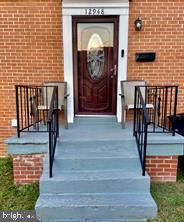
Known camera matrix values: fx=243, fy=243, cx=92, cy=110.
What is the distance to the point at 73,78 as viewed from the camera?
14.9ft

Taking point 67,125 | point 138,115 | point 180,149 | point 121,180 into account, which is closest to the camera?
point 121,180

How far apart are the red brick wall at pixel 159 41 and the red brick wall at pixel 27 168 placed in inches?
88.5

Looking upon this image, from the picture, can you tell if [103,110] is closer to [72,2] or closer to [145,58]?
[145,58]

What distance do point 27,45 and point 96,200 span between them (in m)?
2.96

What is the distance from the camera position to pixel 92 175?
3129 millimetres

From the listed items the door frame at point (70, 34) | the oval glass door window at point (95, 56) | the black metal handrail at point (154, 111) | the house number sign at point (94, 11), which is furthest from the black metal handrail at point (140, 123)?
the house number sign at point (94, 11)

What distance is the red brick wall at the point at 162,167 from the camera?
140 inches

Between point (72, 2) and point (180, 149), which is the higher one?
point (72, 2)

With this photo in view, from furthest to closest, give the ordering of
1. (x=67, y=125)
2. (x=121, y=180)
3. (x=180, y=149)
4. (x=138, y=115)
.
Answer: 1. (x=67, y=125)
2. (x=138, y=115)
3. (x=180, y=149)
4. (x=121, y=180)

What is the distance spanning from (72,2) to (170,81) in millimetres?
2243

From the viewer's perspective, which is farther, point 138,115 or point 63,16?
point 63,16

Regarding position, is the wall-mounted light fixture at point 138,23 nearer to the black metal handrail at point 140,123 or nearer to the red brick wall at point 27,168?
the black metal handrail at point 140,123

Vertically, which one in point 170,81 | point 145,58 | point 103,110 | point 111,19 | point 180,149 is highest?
point 111,19

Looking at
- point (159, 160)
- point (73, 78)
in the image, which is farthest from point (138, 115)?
point (73, 78)
